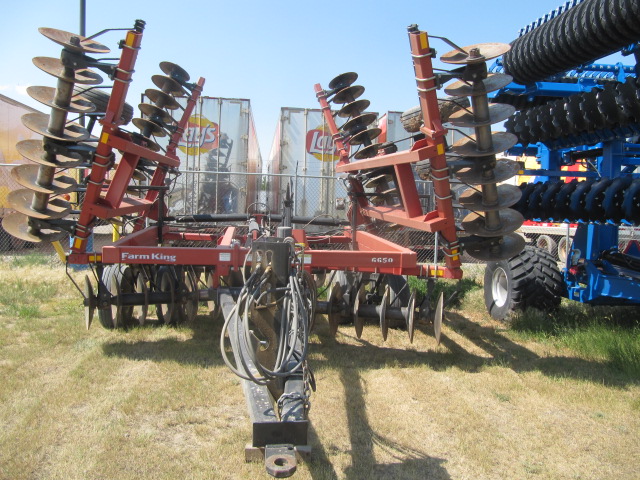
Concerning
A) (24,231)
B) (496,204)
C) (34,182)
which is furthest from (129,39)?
(496,204)

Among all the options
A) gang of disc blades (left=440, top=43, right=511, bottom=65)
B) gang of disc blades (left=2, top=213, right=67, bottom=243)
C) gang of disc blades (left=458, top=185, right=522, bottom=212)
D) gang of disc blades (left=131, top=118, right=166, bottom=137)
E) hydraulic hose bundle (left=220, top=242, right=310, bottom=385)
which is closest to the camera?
hydraulic hose bundle (left=220, top=242, right=310, bottom=385)

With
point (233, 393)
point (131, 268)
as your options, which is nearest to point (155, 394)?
point (233, 393)

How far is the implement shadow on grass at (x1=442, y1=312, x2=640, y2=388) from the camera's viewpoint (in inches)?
191

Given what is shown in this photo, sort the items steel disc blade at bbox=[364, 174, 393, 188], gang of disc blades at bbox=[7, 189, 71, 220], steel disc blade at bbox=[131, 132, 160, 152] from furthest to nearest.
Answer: steel disc blade at bbox=[364, 174, 393, 188]
steel disc blade at bbox=[131, 132, 160, 152]
gang of disc blades at bbox=[7, 189, 71, 220]

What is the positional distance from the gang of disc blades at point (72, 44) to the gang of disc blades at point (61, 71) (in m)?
0.18

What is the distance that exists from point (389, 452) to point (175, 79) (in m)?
5.64

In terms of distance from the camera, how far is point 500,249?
207 inches

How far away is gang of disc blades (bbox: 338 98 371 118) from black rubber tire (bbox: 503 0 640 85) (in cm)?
196

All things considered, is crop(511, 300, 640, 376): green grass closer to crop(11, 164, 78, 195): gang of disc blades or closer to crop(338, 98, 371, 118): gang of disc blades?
crop(338, 98, 371, 118): gang of disc blades

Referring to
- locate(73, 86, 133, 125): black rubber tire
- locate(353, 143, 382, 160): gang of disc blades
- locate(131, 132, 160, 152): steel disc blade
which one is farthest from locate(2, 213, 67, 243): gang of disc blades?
locate(353, 143, 382, 160): gang of disc blades

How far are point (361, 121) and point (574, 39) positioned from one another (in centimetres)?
261

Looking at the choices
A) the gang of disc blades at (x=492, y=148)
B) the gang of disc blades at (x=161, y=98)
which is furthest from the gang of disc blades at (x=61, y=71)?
the gang of disc blades at (x=492, y=148)

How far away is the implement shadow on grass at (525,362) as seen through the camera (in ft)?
15.9

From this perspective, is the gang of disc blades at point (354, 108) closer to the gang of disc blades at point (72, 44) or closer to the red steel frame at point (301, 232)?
the red steel frame at point (301, 232)
